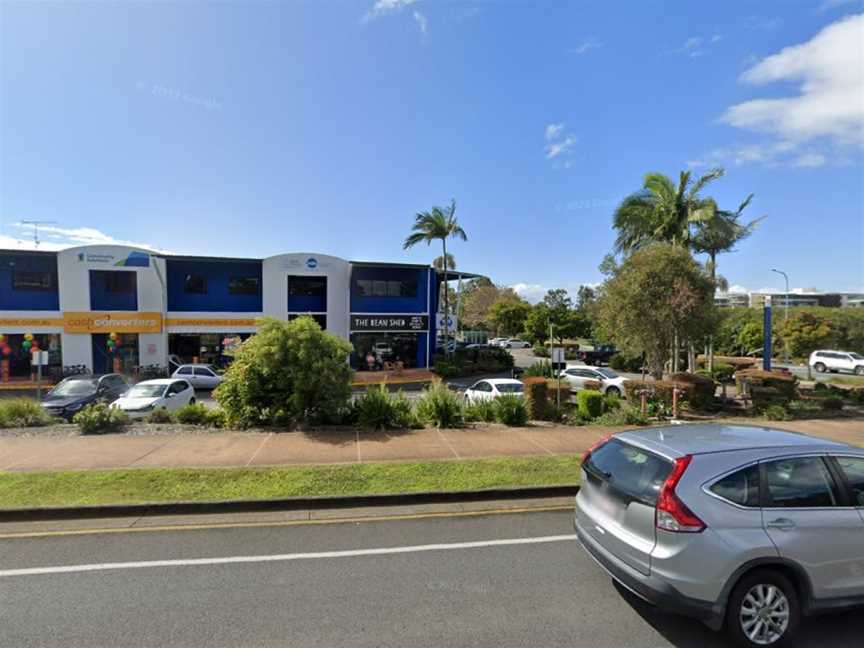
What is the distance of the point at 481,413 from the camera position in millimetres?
11656

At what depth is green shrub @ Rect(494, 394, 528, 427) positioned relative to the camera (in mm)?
11383

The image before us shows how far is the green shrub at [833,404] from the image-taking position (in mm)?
14211

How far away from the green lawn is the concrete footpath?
549 millimetres

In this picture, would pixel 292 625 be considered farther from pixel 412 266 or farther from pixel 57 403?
pixel 412 266

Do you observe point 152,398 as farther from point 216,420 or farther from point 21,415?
point 216,420

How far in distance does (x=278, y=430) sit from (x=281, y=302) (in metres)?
18.9

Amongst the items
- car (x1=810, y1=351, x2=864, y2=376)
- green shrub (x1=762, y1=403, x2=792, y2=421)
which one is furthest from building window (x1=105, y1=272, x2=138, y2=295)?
car (x1=810, y1=351, x2=864, y2=376)

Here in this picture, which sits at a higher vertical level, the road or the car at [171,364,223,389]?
the road

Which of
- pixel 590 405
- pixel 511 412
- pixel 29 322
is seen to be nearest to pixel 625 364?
pixel 590 405

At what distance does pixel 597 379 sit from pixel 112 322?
26377mm

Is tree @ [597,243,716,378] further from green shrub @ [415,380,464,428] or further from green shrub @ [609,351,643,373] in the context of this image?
green shrub @ [609,351,643,373]


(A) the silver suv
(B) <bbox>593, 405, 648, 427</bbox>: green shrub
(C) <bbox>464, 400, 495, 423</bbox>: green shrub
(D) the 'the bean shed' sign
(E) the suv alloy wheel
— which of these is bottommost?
(B) <bbox>593, 405, 648, 427</bbox>: green shrub

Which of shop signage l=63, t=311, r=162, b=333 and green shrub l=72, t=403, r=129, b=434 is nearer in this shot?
green shrub l=72, t=403, r=129, b=434

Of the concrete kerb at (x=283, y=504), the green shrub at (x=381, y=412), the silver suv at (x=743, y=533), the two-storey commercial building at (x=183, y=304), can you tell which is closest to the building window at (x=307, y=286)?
the two-storey commercial building at (x=183, y=304)
